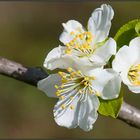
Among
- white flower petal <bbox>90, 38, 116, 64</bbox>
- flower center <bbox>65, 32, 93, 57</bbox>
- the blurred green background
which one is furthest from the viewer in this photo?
the blurred green background

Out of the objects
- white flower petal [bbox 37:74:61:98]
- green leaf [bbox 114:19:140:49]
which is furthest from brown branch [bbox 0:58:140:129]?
Answer: green leaf [bbox 114:19:140:49]

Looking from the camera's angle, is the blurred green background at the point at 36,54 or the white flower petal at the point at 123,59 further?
the blurred green background at the point at 36,54

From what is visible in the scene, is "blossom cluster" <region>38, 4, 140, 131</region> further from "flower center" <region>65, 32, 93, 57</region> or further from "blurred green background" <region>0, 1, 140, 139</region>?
"blurred green background" <region>0, 1, 140, 139</region>

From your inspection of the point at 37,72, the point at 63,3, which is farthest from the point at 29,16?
→ the point at 37,72

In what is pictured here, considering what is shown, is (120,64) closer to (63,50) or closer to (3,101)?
(63,50)

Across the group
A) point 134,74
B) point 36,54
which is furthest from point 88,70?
point 36,54

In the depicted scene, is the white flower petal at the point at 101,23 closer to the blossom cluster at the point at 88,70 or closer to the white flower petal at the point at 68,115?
the blossom cluster at the point at 88,70

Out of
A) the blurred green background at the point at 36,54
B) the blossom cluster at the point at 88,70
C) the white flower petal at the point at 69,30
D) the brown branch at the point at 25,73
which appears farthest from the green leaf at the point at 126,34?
the blurred green background at the point at 36,54
